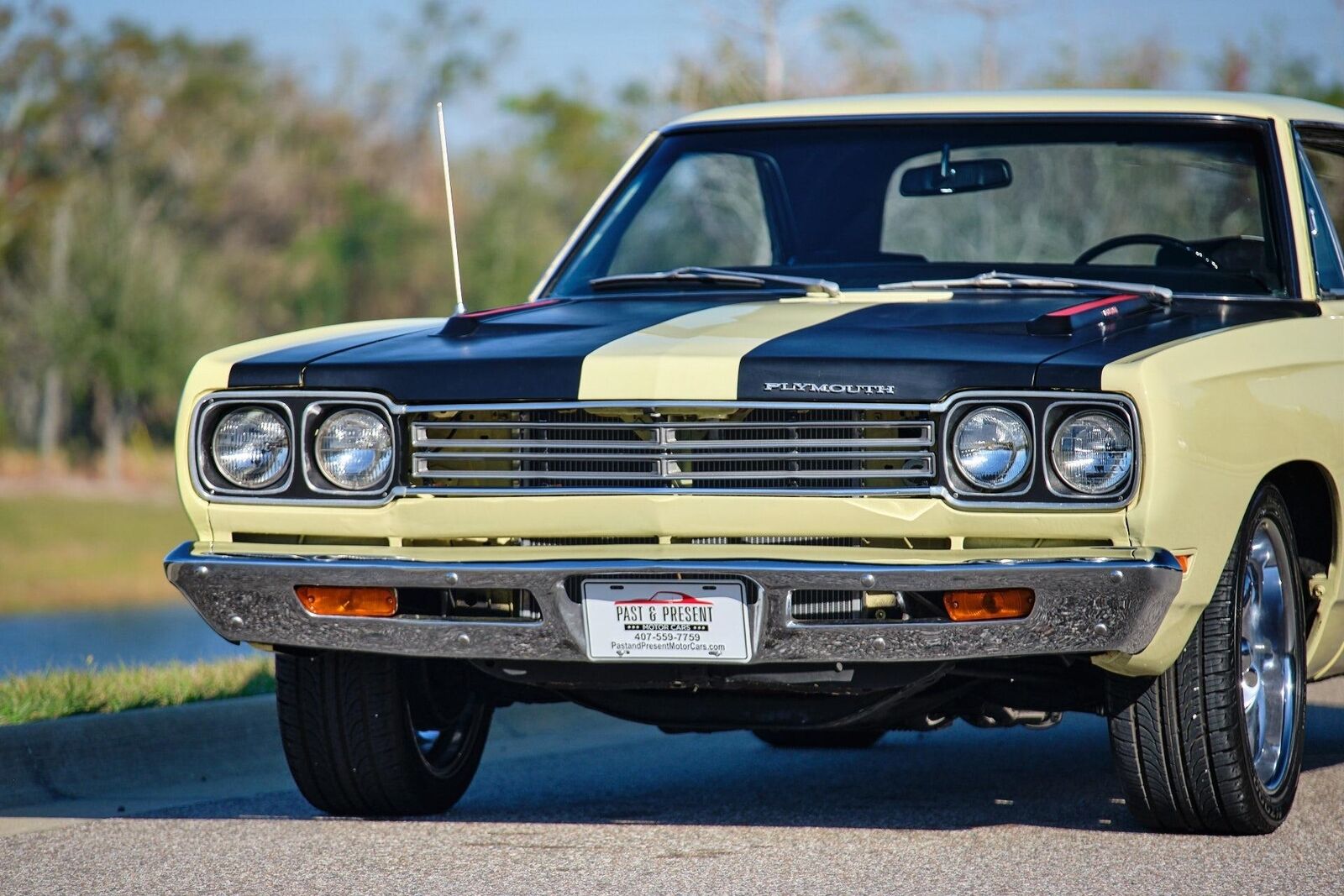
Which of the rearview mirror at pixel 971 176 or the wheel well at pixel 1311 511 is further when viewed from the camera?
the rearview mirror at pixel 971 176

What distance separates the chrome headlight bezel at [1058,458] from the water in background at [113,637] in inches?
363

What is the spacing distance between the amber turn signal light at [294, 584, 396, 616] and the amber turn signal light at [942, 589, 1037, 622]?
3.92 ft

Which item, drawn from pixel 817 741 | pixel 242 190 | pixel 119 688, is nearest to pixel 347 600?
pixel 119 688

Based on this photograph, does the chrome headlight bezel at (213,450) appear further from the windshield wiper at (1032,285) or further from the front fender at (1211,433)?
the front fender at (1211,433)

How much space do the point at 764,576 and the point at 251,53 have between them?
5830 cm

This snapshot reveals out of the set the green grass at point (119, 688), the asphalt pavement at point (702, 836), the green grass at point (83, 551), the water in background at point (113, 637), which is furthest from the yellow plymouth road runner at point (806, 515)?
the green grass at point (83, 551)

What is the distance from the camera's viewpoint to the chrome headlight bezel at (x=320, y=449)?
442 cm

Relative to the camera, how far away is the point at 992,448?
4.14 m

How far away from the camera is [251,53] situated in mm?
59875

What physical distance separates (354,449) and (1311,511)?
2316mm

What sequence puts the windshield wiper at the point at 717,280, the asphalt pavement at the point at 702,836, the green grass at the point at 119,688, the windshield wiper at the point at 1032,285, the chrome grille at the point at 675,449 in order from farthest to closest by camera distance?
the green grass at the point at 119,688 → the windshield wiper at the point at 717,280 → the windshield wiper at the point at 1032,285 → the asphalt pavement at the point at 702,836 → the chrome grille at the point at 675,449

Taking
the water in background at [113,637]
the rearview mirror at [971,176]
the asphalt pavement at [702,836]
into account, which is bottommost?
→ the water in background at [113,637]

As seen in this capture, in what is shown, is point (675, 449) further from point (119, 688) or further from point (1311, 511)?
point (119, 688)

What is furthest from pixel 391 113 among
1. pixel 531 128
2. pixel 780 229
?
pixel 780 229
